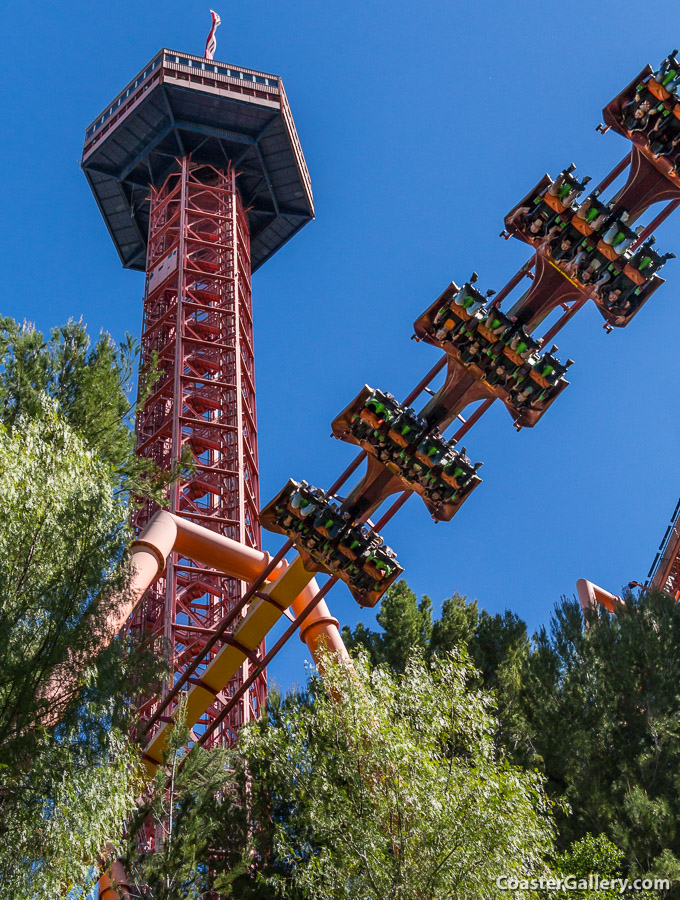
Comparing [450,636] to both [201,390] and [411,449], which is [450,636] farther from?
[201,390]

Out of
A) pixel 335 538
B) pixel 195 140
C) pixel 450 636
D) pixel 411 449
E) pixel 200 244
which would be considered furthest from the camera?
pixel 195 140

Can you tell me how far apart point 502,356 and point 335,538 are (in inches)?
140

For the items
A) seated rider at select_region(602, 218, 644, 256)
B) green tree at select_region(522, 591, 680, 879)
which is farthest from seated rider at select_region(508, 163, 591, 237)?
green tree at select_region(522, 591, 680, 879)

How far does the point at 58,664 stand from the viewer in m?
11.6

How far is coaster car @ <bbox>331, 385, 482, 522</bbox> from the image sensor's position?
50.7 ft

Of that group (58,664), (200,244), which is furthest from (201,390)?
(58,664)

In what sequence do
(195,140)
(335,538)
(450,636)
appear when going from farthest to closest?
(195,140) < (450,636) < (335,538)

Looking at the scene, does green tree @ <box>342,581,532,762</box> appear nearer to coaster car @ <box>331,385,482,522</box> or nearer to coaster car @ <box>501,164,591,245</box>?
coaster car @ <box>331,385,482,522</box>

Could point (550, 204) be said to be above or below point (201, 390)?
below

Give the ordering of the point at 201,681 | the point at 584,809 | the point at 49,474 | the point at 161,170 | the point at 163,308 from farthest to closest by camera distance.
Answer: the point at 161,170 < the point at 163,308 < the point at 201,681 < the point at 584,809 < the point at 49,474

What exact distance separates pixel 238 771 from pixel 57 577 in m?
4.74

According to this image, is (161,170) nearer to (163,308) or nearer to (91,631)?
(163,308)

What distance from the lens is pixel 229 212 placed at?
38.6m

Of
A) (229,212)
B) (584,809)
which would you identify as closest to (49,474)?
(584,809)
